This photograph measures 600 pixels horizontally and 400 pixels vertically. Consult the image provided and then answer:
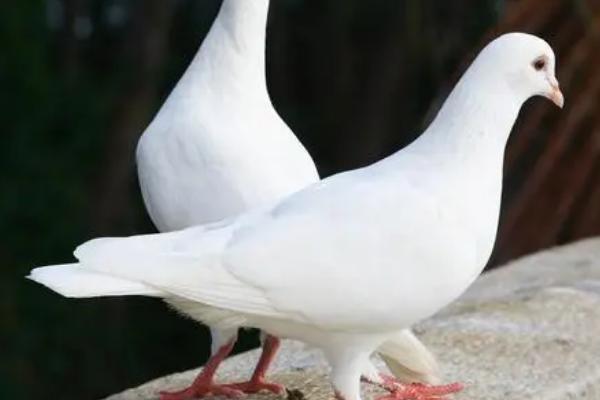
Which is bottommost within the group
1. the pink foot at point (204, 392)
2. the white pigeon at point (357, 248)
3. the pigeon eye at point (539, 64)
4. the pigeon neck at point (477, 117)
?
the pink foot at point (204, 392)

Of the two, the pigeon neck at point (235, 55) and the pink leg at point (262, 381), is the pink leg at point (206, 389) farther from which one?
the pigeon neck at point (235, 55)

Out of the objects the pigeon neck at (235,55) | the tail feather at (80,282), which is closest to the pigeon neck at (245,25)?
the pigeon neck at (235,55)

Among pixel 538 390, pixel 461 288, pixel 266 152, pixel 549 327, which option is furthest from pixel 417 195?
pixel 549 327

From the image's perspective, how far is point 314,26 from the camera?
9469mm

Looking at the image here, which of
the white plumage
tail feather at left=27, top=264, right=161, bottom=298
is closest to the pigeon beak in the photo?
the white plumage

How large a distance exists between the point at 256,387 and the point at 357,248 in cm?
74

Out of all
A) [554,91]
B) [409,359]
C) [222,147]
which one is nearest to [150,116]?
[222,147]

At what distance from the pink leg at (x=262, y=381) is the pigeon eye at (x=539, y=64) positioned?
92 centimetres

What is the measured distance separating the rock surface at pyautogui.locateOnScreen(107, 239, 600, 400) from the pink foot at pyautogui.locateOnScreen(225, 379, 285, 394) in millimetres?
31

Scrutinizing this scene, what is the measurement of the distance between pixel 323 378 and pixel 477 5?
15.5 ft

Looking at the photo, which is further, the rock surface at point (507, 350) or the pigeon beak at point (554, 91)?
the rock surface at point (507, 350)

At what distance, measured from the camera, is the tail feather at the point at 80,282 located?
9.98 ft

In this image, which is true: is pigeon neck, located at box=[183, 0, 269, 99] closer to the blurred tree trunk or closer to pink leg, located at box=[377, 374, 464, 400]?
pink leg, located at box=[377, 374, 464, 400]

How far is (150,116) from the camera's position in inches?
332
